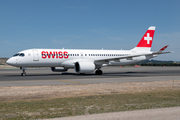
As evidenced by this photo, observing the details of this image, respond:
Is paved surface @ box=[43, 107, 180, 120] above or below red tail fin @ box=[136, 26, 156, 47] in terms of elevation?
below

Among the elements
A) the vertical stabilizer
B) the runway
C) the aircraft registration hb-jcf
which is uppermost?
the vertical stabilizer

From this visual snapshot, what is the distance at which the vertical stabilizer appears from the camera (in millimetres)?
40031

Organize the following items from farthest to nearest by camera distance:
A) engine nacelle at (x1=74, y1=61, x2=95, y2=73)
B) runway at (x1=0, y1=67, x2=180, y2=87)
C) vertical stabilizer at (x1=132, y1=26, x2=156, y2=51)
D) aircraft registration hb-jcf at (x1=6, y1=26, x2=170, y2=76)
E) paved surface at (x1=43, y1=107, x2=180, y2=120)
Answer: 1. vertical stabilizer at (x1=132, y1=26, x2=156, y2=51)
2. engine nacelle at (x1=74, y1=61, x2=95, y2=73)
3. aircraft registration hb-jcf at (x1=6, y1=26, x2=170, y2=76)
4. runway at (x1=0, y1=67, x2=180, y2=87)
5. paved surface at (x1=43, y1=107, x2=180, y2=120)

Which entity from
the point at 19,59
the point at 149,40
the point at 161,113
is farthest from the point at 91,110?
the point at 149,40

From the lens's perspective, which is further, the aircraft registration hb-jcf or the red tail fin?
the red tail fin

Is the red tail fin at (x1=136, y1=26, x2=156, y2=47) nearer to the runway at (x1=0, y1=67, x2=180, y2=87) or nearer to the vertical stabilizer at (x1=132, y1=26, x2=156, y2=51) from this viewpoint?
the vertical stabilizer at (x1=132, y1=26, x2=156, y2=51)

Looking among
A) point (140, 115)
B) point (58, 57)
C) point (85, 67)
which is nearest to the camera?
point (140, 115)

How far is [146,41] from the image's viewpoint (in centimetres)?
4022

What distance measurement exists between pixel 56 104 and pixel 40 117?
2347 millimetres

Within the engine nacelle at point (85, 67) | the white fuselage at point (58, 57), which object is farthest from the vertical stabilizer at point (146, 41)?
the engine nacelle at point (85, 67)

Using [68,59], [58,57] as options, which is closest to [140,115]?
[58,57]

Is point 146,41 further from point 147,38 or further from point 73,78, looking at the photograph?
point 73,78

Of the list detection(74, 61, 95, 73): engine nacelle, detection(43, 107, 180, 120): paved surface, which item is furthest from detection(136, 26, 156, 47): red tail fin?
detection(43, 107, 180, 120): paved surface

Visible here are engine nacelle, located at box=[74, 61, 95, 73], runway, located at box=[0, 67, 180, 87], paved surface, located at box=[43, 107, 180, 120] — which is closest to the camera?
paved surface, located at box=[43, 107, 180, 120]
